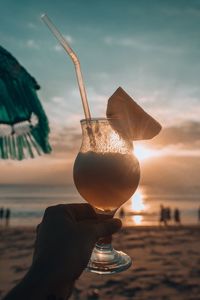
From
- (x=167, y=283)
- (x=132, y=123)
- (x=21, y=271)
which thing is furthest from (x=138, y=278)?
(x=132, y=123)

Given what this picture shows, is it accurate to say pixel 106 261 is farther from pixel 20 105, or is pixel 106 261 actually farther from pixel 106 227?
pixel 20 105

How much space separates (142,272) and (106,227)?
880cm

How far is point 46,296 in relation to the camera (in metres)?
1.66

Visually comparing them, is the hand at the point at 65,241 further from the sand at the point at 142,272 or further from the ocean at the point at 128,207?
the ocean at the point at 128,207

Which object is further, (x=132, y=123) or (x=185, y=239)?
(x=185, y=239)

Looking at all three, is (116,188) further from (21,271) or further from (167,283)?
(21,271)

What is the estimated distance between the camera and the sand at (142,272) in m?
8.38

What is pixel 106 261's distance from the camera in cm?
242

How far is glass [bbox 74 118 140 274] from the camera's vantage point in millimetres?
2293

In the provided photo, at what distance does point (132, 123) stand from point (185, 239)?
1597 cm

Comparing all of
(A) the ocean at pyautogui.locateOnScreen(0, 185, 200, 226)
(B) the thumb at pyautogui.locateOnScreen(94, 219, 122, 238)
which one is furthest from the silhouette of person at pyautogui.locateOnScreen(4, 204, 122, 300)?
(A) the ocean at pyautogui.locateOnScreen(0, 185, 200, 226)

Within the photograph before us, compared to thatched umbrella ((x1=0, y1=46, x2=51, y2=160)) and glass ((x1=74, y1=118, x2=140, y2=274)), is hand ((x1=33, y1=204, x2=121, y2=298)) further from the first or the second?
thatched umbrella ((x1=0, y1=46, x2=51, y2=160))

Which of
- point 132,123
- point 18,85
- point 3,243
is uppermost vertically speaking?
point 18,85

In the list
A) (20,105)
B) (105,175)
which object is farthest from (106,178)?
(20,105)
